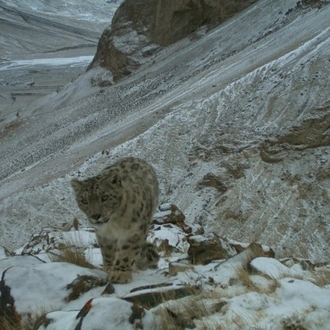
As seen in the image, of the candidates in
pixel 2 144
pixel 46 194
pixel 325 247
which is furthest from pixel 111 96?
pixel 325 247

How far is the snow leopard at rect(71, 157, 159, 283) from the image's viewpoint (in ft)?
18.9

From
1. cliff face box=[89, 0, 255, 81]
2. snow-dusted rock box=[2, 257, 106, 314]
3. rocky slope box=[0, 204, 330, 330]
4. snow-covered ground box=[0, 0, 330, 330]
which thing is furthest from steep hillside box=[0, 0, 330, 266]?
cliff face box=[89, 0, 255, 81]

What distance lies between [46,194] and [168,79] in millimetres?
13133

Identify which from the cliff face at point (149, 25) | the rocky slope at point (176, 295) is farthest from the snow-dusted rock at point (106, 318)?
the cliff face at point (149, 25)

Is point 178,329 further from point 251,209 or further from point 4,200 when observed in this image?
point 4,200

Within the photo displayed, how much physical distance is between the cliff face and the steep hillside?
8.66 m

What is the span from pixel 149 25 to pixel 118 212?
33899 mm

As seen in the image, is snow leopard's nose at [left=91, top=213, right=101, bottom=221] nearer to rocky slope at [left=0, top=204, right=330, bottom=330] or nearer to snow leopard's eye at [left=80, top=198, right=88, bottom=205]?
snow leopard's eye at [left=80, top=198, right=88, bottom=205]

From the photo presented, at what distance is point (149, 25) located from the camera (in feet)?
126

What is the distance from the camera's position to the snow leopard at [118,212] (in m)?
5.77

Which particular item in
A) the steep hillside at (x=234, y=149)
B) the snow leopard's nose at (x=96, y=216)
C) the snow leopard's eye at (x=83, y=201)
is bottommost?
the steep hillside at (x=234, y=149)

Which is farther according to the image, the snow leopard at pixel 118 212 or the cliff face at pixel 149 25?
the cliff face at pixel 149 25

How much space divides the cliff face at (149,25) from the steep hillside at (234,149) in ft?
28.4

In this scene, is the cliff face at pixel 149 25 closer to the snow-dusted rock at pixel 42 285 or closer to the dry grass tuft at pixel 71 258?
the dry grass tuft at pixel 71 258
